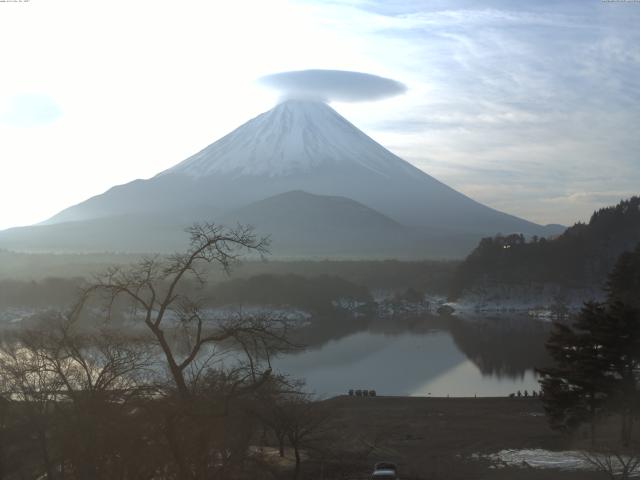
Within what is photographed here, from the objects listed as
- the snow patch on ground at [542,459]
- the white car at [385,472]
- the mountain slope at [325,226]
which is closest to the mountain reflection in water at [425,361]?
the snow patch on ground at [542,459]

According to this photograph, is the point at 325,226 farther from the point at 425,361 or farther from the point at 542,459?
the point at 542,459

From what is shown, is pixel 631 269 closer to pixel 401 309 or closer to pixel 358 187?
pixel 401 309

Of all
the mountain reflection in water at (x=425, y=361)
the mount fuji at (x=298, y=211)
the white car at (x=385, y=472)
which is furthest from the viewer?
the mount fuji at (x=298, y=211)

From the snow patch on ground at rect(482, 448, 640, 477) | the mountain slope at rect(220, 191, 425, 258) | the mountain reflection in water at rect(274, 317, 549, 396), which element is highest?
the mountain slope at rect(220, 191, 425, 258)

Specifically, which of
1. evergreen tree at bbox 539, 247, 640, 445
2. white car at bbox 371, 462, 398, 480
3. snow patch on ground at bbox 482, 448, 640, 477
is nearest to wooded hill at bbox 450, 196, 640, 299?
evergreen tree at bbox 539, 247, 640, 445

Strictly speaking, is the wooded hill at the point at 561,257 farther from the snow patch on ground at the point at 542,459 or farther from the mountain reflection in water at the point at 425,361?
the snow patch on ground at the point at 542,459

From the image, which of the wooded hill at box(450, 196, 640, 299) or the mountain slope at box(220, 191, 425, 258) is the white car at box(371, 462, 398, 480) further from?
the mountain slope at box(220, 191, 425, 258)
